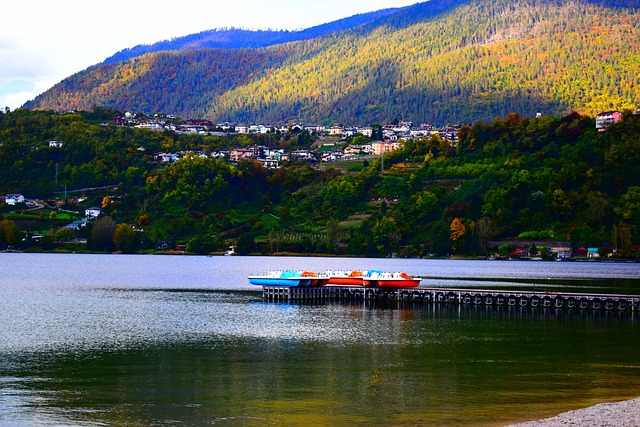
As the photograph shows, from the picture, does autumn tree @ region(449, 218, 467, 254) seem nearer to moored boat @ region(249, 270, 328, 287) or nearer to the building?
the building

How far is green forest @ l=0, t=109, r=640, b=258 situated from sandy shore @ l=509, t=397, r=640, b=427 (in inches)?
4947

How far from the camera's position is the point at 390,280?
79.0 meters

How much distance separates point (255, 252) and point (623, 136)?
72591mm

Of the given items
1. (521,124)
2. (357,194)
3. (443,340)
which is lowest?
(443,340)

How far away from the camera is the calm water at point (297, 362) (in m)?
31.6

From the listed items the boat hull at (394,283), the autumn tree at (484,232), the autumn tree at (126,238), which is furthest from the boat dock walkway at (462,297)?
the autumn tree at (126,238)

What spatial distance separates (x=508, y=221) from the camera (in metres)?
164

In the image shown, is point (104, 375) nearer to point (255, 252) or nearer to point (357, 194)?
point (255, 252)

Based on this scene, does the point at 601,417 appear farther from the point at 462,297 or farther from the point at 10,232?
the point at 10,232

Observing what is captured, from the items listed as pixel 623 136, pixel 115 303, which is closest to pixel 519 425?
pixel 115 303

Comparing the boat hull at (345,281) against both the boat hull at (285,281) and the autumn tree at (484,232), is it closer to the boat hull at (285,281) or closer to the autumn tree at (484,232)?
the boat hull at (285,281)

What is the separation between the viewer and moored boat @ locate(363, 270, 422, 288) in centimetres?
7838

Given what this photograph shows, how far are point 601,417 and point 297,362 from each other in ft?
58.3

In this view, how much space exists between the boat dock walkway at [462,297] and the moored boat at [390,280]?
Answer: 1.55 feet
